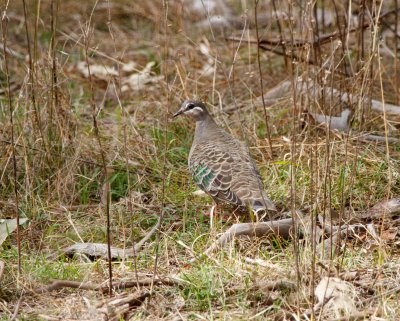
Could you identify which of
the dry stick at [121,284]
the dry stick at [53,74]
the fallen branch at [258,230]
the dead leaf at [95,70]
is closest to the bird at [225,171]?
the fallen branch at [258,230]

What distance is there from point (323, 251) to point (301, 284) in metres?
0.39

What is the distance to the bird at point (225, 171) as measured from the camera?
548 cm

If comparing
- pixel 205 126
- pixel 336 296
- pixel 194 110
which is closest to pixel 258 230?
pixel 336 296

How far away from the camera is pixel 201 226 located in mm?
5578

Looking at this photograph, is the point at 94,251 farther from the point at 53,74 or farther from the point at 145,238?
the point at 53,74

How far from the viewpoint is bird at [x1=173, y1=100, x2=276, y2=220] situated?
5.48 metres

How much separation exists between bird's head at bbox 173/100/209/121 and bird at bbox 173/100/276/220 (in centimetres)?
7

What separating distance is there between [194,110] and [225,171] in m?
0.96

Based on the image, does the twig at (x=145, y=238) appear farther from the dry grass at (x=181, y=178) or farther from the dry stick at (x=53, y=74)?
the dry stick at (x=53, y=74)

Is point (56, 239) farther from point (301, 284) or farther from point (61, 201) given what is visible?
point (301, 284)

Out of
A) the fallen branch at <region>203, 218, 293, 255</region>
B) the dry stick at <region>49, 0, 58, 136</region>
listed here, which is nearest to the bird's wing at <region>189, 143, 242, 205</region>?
the fallen branch at <region>203, 218, 293, 255</region>

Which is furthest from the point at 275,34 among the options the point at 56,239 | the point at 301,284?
the point at 301,284

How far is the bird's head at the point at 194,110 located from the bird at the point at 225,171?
7 cm

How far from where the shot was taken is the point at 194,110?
6.60 metres
